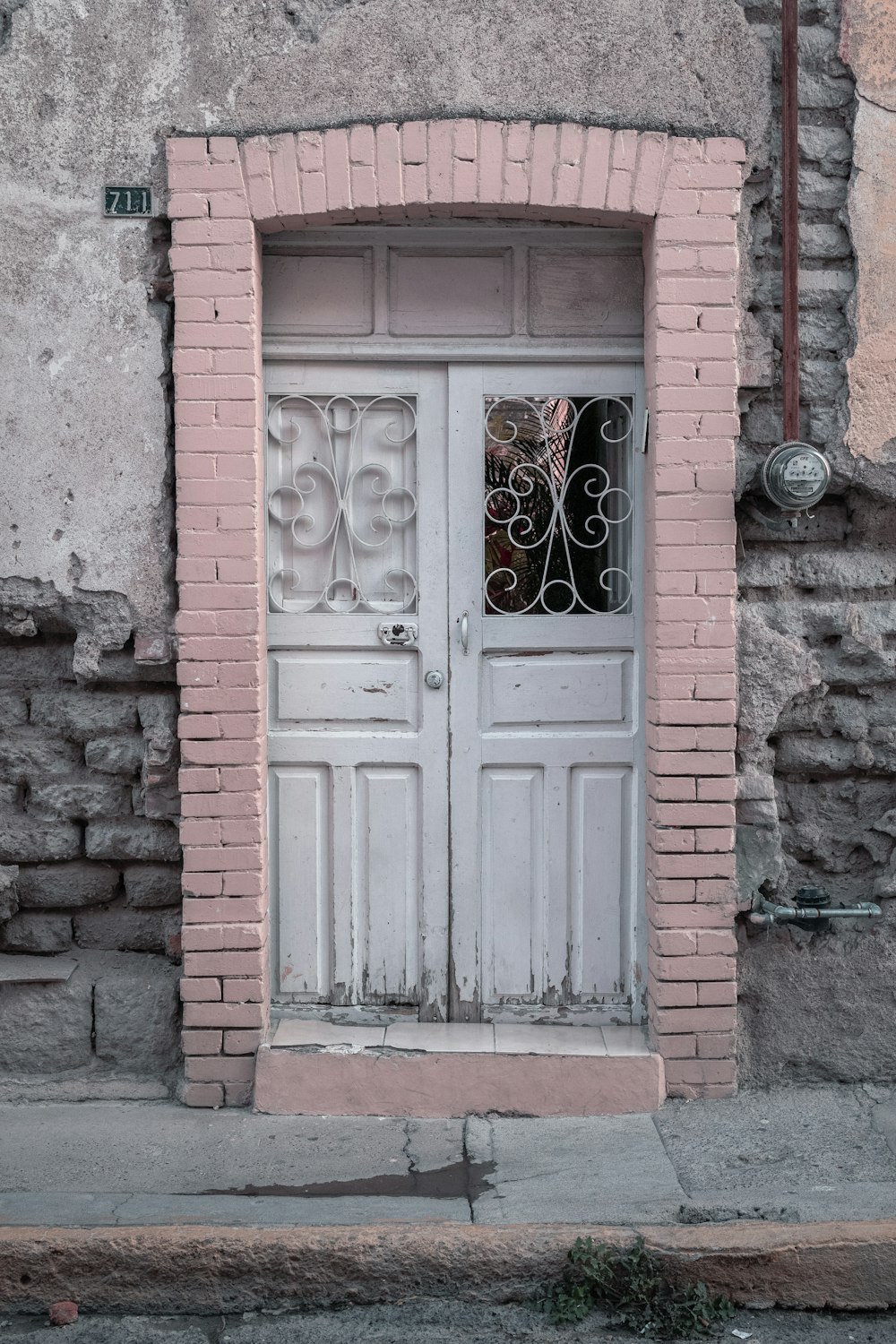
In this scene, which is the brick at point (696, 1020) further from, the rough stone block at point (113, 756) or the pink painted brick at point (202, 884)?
the rough stone block at point (113, 756)

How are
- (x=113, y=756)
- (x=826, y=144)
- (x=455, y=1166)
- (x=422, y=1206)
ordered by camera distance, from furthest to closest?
(x=113, y=756)
(x=826, y=144)
(x=455, y=1166)
(x=422, y=1206)

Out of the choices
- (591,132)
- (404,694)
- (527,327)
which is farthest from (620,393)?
(404,694)

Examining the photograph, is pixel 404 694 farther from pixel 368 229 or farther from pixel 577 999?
pixel 368 229

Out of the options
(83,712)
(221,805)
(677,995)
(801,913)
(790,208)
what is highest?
(790,208)

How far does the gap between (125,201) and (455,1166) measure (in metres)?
3.00

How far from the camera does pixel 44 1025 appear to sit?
12.4 feet

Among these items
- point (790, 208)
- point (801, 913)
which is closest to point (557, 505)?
point (790, 208)

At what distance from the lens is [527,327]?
153 inches

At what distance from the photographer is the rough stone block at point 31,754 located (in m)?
3.79

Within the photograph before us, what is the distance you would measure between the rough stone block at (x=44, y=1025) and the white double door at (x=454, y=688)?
0.66 m

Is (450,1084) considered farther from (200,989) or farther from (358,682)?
(358,682)

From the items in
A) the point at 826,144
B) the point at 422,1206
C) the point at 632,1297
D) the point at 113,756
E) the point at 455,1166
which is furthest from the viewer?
the point at 113,756

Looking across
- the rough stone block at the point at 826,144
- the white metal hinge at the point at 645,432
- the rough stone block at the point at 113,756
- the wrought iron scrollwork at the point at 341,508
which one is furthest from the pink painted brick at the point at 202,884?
the rough stone block at the point at 826,144

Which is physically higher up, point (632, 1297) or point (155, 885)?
point (155, 885)
